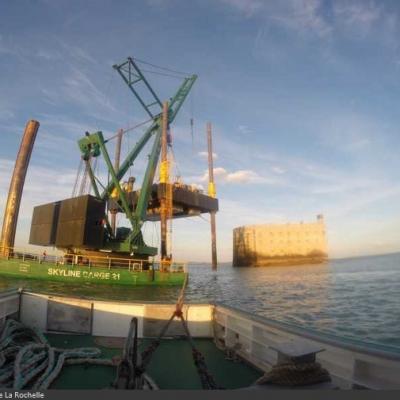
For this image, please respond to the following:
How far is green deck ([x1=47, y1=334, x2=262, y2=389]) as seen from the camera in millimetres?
5398

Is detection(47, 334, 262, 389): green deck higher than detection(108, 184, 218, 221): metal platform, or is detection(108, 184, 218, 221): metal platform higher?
detection(108, 184, 218, 221): metal platform

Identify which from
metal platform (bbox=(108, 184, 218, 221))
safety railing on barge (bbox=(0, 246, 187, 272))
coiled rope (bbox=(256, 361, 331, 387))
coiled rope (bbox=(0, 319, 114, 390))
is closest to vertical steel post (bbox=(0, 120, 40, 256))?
safety railing on barge (bbox=(0, 246, 187, 272))

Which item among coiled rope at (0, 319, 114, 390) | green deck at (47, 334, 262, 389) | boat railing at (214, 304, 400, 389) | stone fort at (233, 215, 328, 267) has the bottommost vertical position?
green deck at (47, 334, 262, 389)

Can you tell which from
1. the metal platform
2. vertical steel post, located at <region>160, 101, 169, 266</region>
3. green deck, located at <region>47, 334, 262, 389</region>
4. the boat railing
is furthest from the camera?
the metal platform

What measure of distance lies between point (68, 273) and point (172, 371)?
80.7 ft

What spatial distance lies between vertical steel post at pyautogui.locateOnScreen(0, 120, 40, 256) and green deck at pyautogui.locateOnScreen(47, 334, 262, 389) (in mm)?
25541

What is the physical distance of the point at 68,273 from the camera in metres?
27.2

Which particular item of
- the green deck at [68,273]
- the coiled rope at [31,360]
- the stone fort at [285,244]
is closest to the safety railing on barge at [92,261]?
the green deck at [68,273]

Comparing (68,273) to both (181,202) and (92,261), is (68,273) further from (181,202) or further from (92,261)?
(181,202)

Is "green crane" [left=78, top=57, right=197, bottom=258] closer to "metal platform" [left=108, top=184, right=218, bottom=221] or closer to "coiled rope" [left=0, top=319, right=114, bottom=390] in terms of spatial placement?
"metal platform" [left=108, top=184, right=218, bottom=221]

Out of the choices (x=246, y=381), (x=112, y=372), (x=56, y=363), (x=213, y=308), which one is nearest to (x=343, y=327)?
(x=213, y=308)

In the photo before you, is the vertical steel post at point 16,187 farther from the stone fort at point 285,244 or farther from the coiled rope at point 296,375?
the stone fort at point 285,244

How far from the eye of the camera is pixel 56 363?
5.81m

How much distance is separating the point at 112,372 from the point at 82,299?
309cm
